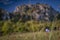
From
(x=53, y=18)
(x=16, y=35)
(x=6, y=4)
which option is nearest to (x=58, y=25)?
(x=53, y=18)

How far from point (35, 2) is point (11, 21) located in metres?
0.37

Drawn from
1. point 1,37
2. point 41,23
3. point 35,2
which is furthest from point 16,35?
point 35,2

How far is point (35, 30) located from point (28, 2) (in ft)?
Answer: 1.16

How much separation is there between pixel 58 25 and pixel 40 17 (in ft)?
0.79

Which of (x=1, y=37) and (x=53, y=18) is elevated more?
(x=53, y=18)

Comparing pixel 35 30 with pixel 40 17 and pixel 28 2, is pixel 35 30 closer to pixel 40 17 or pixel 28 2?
pixel 40 17

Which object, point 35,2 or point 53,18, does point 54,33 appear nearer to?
point 53,18

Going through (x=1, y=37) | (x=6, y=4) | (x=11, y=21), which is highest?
(x=6, y=4)

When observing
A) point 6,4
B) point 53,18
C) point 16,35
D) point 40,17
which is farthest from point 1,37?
point 53,18

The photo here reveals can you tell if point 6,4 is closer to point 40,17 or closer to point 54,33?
point 40,17

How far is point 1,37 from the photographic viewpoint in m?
2.03

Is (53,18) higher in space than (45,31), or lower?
higher

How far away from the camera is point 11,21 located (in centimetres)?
206

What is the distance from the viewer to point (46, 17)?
209 centimetres
